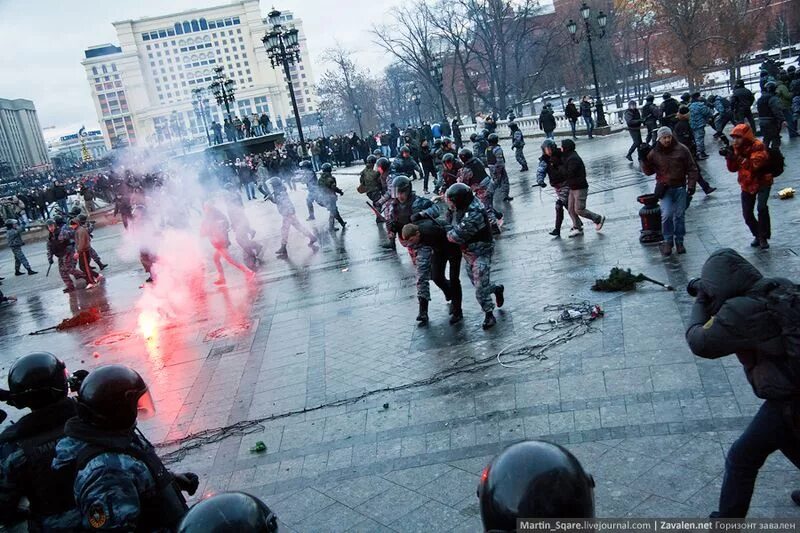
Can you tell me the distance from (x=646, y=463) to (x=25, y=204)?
36375 millimetres

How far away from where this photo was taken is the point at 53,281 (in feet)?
61.9

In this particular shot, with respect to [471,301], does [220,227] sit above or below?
above

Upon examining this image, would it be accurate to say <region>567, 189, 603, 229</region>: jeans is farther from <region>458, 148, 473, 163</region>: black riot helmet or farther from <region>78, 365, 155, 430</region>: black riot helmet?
<region>78, 365, 155, 430</region>: black riot helmet

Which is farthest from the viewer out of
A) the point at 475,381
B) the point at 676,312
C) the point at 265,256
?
the point at 265,256

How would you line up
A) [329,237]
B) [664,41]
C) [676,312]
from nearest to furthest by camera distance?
[676,312]
[329,237]
[664,41]

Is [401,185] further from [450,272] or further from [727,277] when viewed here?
[727,277]

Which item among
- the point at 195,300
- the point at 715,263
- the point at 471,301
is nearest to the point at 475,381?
the point at 471,301

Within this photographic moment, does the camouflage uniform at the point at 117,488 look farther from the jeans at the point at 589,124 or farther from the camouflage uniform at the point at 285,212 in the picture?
the jeans at the point at 589,124

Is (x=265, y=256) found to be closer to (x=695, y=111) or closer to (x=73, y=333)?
(x=73, y=333)

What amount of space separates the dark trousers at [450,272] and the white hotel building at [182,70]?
442 feet

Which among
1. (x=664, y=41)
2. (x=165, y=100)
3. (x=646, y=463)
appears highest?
(x=165, y=100)

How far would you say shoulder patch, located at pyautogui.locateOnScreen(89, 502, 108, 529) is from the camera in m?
2.76

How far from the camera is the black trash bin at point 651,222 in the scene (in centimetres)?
1020

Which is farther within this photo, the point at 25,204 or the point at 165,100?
the point at 165,100
